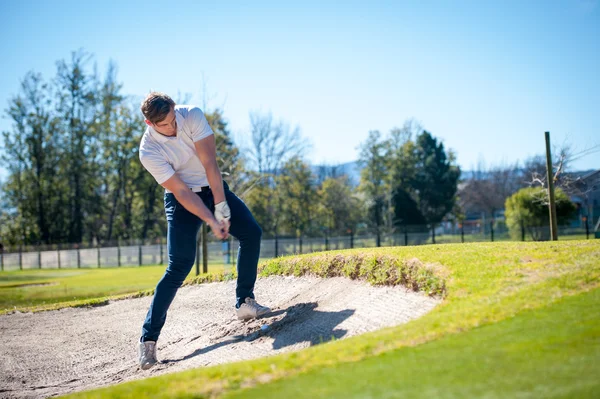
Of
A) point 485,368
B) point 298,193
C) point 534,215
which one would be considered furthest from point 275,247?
point 485,368

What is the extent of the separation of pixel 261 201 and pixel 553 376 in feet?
160

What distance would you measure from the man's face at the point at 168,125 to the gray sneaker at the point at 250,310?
7.31 ft

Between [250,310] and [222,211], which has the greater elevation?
[222,211]

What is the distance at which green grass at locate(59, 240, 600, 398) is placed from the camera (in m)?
2.86

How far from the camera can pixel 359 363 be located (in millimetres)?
3418

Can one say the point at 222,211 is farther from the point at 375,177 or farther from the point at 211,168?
the point at 375,177

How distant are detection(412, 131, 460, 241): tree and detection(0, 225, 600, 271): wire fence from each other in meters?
16.5

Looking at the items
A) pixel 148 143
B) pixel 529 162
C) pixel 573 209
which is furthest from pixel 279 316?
pixel 529 162

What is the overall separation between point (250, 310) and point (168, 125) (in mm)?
2437

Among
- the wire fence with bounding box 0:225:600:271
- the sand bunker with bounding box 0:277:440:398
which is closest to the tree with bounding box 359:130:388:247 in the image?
the wire fence with bounding box 0:225:600:271

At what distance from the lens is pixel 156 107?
5.34m

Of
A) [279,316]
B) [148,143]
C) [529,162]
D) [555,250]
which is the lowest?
[279,316]

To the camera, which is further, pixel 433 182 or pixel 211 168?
pixel 433 182

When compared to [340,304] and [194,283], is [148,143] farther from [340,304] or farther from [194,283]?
[194,283]
